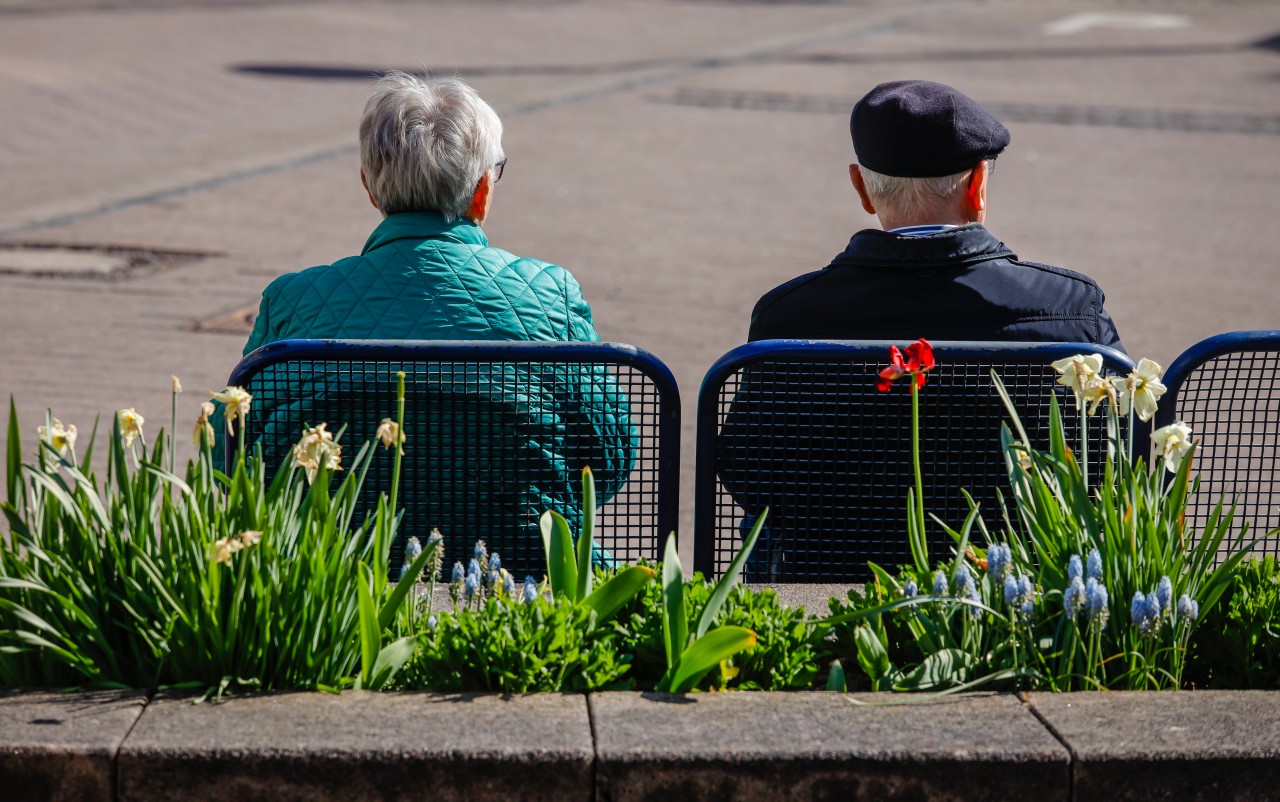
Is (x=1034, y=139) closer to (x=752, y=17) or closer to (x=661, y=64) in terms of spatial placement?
(x=661, y=64)

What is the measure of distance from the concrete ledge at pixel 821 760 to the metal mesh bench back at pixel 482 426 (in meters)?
0.88

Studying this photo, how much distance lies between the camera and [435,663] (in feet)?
8.84

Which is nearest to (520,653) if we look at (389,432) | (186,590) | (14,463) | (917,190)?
(389,432)

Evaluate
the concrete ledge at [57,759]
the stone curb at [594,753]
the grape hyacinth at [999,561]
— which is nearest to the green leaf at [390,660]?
the stone curb at [594,753]

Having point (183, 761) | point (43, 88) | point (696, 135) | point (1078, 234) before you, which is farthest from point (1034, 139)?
point (183, 761)

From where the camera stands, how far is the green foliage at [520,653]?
8.55ft

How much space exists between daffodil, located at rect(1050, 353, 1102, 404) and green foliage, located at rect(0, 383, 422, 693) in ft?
3.92

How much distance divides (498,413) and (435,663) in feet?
2.28

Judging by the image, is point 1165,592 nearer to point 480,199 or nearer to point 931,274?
point 931,274

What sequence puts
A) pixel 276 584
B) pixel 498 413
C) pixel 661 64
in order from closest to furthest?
pixel 276 584 → pixel 498 413 → pixel 661 64

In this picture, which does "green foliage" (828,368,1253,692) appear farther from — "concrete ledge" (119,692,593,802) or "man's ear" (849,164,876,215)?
"man's ear" (849,164,876,215)

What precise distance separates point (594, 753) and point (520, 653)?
0.27 meters

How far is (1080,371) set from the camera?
2787 millimetres

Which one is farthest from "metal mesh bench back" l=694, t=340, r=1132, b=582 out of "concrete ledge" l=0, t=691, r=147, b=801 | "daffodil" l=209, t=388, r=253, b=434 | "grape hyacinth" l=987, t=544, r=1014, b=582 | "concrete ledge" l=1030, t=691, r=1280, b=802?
"concrete ledge" l=0, t=691, r=147, b=801
